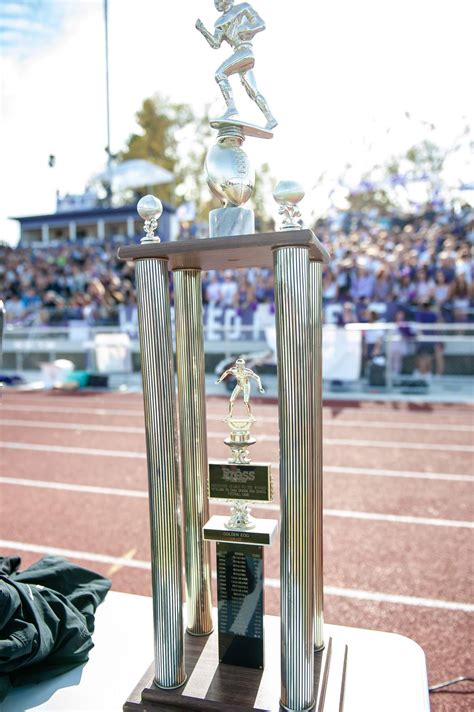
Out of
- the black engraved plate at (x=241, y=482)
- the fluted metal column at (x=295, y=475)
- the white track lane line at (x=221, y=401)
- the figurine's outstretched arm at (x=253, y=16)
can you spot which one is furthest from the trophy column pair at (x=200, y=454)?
the white track lane line at (x=221, y=401)

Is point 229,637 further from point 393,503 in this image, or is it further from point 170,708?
point 393,503

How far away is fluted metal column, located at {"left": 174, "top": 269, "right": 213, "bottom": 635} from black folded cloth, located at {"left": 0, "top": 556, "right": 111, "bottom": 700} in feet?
1.45

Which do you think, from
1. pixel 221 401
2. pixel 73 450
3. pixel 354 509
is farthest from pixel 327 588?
pixel 221 401

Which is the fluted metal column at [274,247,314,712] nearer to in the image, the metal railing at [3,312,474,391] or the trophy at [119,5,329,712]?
the trophy at [119,5,329,712]

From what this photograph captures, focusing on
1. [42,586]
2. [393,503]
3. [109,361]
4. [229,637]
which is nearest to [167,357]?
[229,637]

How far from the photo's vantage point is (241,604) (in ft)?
6.89

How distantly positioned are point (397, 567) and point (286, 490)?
233 cm

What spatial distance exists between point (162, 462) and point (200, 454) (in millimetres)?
336

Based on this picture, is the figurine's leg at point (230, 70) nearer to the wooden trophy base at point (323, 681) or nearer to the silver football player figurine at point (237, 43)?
the silver football player figurine at point (237, 43)

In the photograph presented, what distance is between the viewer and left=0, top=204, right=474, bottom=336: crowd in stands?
36.4ft

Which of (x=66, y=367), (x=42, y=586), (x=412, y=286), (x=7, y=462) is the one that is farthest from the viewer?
(x=66, y=367)

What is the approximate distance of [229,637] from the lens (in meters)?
2.10

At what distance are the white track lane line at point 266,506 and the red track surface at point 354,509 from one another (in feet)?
0.06

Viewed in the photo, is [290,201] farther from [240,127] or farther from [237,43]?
[237,43]
